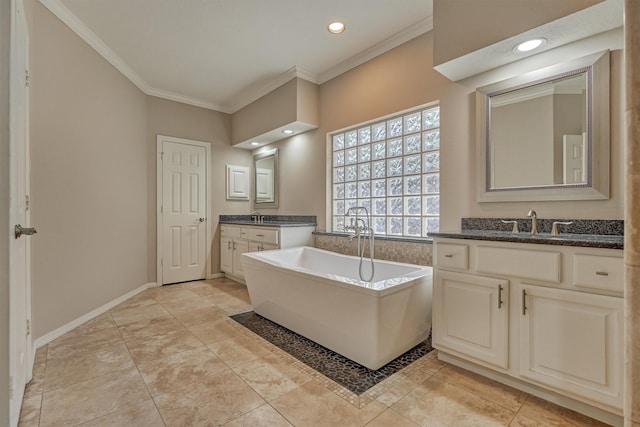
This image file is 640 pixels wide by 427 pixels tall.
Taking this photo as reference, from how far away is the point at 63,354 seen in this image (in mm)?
2178

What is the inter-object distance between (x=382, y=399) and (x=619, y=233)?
164cm

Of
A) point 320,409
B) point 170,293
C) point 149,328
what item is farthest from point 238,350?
point 170,293

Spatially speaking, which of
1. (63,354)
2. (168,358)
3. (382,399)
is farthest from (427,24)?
(63,354)

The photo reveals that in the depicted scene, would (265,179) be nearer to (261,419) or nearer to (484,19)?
(484,19)

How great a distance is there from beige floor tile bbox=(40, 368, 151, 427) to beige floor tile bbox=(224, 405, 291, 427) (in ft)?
1.96

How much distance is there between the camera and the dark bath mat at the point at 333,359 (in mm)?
1817

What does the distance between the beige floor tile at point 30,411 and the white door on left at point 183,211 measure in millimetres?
2563

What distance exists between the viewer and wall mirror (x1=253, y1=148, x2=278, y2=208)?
178 inches

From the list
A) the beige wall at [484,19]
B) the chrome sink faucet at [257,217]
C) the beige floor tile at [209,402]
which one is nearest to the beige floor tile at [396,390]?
the beige floor tile at [209,402]

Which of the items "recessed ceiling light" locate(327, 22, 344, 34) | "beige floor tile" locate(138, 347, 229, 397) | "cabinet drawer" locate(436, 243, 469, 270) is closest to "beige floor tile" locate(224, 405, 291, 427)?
"beige floor tile" locate(138, 347, 229, 397)

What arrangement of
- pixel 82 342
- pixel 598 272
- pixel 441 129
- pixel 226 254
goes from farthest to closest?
pixel 226 254
pixel 441 129
pixel 82 342
pixel 598 272

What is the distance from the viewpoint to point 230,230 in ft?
14.7

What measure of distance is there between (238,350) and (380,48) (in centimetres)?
303

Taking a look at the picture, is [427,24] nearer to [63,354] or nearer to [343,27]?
[343,27]
